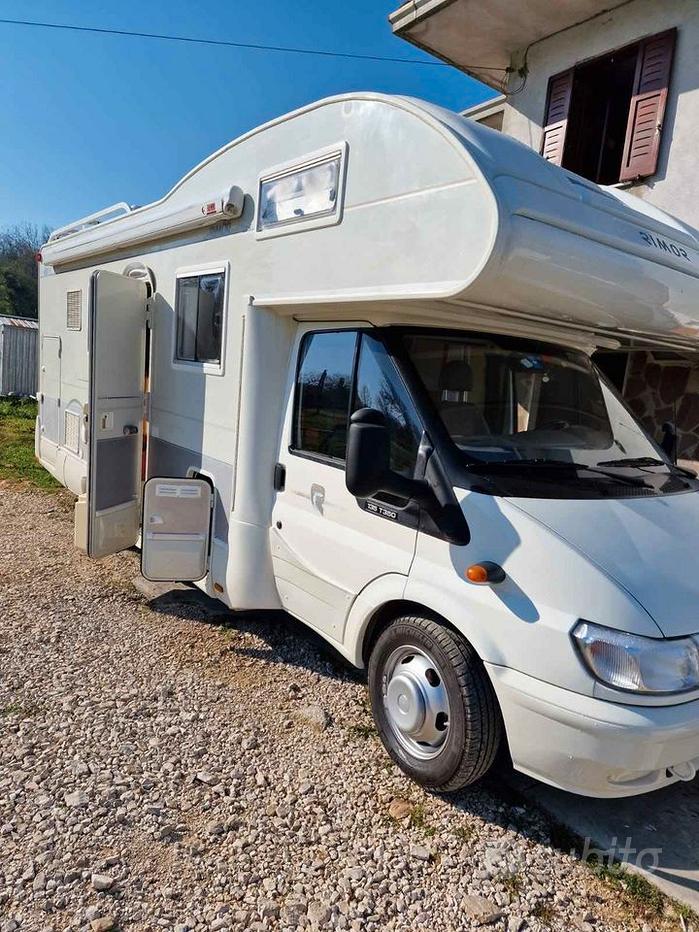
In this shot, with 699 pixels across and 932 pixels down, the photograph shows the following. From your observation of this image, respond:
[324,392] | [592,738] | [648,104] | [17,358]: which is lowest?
[592,738]

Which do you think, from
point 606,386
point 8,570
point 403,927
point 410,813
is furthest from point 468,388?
point 8,570

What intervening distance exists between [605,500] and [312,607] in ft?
5.42

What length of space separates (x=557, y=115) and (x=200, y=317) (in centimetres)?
501

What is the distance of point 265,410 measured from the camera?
3779 millimetres

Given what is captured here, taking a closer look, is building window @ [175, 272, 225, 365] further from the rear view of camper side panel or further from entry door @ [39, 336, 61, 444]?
entry door @ [39, 336, 61, 444]

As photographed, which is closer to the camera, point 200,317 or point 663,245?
point 663,245

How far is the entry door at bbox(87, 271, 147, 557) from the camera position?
450 centimetres

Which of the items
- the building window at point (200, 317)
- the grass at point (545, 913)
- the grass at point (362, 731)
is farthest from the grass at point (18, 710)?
the grass at point (545, 913)

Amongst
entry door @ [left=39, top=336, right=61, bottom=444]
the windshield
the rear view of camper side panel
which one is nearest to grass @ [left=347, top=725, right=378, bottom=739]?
the windshield

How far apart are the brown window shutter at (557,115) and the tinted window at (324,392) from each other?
4802mm

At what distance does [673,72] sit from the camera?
5.95m

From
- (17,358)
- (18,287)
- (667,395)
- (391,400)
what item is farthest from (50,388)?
(18,287)

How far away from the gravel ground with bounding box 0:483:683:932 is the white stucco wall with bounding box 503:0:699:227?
531 centimetres

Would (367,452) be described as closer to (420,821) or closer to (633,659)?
(633,659)
